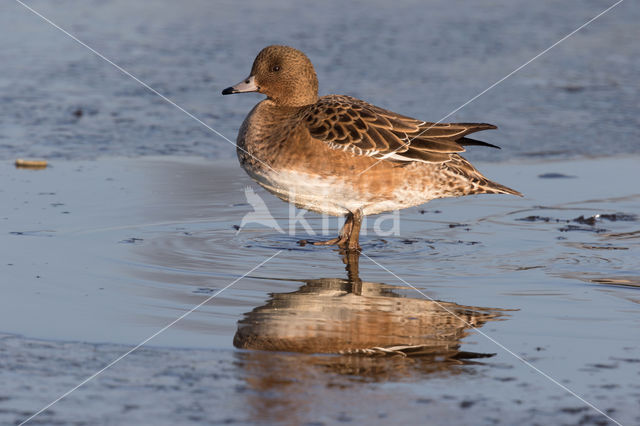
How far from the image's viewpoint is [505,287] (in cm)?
541

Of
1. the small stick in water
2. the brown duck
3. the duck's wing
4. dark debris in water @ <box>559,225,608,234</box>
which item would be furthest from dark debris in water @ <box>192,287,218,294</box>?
the small stick in water

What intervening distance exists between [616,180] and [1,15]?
353 inches

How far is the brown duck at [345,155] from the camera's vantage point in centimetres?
633

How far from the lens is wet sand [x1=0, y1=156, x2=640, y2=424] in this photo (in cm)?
373

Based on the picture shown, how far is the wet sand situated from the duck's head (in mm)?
961

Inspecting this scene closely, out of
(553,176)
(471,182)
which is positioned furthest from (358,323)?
(553,176)

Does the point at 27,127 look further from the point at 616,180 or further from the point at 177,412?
the point at 177,412

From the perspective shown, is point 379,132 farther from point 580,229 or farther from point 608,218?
point 608,218

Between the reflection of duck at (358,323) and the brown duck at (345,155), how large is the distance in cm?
109

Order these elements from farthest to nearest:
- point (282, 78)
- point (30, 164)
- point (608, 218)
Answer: point (30, 164) < point (608, 218) < point (282, 78)

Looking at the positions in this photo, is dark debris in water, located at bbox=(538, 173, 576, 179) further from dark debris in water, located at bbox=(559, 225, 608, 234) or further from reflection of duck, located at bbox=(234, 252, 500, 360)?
reflection of duck, located at bbox=(234, 252, 500, 360)

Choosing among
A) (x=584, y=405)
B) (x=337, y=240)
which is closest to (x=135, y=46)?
(x=337, y=240)

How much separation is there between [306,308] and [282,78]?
248 cm

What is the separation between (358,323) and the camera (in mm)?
4711
